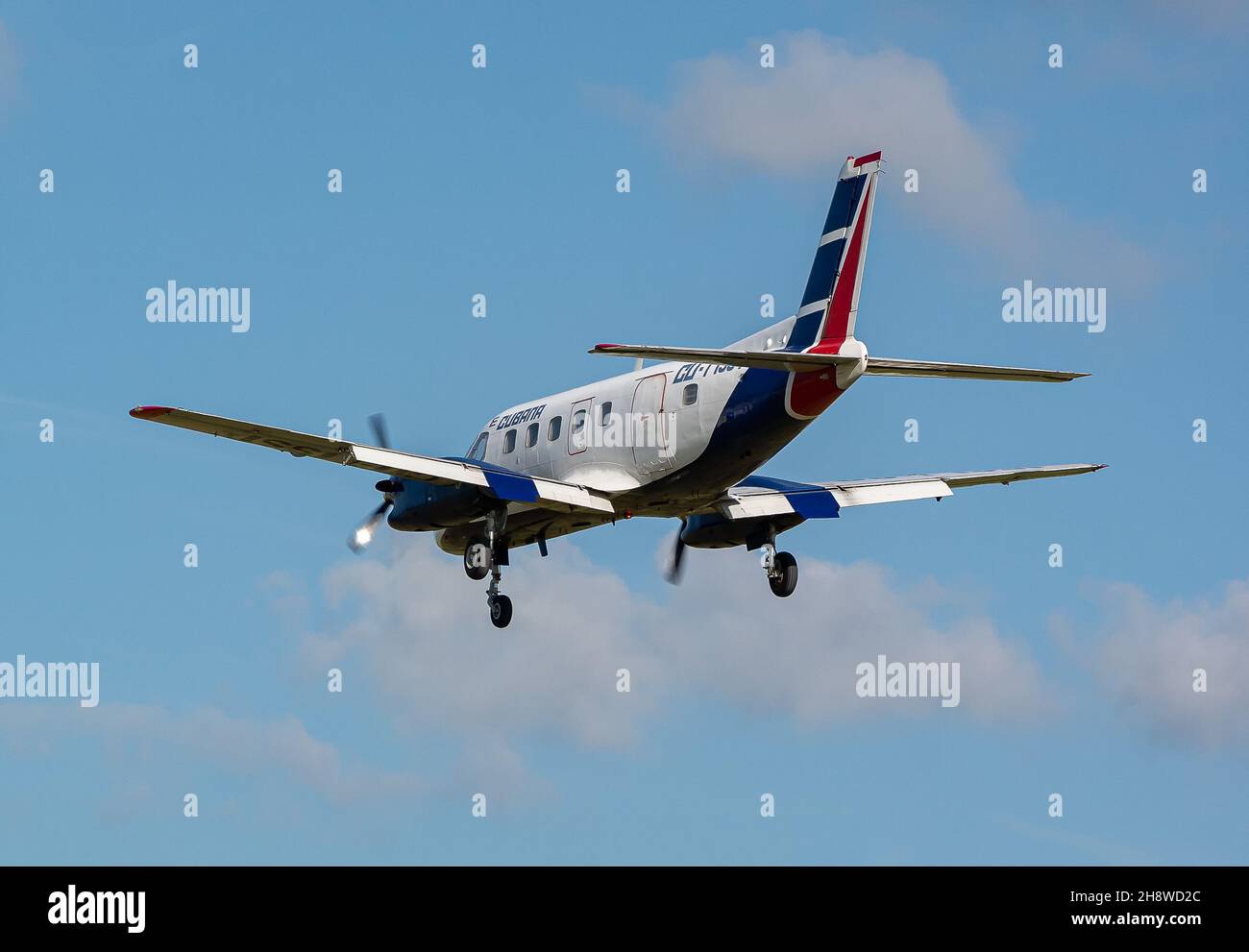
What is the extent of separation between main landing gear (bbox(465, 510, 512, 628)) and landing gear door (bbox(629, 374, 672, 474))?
4.04m

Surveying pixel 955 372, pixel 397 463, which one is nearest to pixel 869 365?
pixel 955 372

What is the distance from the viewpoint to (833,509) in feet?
143

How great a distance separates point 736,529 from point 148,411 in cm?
1505

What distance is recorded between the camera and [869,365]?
37344 millimetres

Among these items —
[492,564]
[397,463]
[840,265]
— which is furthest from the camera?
[492,564]

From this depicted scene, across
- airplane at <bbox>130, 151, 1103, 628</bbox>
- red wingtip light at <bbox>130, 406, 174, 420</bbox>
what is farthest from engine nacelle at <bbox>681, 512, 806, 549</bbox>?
red wingtip light at <bbox>130, 406, 174, 420</bbox>

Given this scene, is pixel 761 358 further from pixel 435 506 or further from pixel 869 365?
pixel 435 506

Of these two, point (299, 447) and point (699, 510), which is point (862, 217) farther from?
point (299, 447)

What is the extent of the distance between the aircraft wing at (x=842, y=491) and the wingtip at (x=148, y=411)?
544 inches

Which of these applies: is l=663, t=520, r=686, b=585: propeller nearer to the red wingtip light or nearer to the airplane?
the airplane

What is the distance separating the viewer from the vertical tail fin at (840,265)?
125ft

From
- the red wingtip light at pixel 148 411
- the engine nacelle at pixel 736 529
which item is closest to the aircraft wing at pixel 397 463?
the red wingtip light at pixel 148 411

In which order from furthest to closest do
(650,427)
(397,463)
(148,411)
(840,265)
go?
(650,427), (397,463), (840,265), (148,411)
